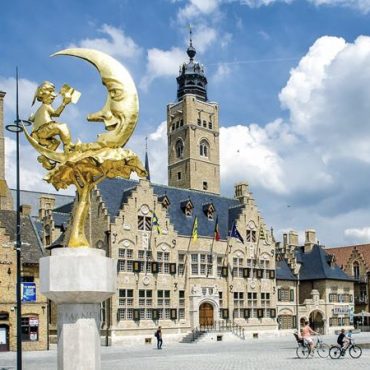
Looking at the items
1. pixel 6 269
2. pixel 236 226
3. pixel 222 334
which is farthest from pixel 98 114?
pixel 236 226

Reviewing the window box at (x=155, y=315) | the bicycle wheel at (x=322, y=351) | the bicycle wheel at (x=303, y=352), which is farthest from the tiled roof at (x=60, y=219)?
the bicycle wheel at (x=303, y=352)

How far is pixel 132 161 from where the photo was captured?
601 inches

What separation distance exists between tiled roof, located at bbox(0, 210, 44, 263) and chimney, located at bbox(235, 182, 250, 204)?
2683 cm

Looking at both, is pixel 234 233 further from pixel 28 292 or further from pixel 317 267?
pixel 28 292

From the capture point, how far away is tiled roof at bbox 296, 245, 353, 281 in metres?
76.2

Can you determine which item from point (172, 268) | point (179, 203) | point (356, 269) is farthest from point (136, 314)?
point (356, 269)

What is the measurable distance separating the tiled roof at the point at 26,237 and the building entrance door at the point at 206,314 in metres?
18.9

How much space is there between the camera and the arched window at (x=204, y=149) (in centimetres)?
10331

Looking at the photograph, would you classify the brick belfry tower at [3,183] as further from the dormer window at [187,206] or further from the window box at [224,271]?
the window box at [224,271]

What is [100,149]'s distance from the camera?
49.4 ft

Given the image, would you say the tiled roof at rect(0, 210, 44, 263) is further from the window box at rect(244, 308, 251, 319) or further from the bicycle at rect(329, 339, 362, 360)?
the window box at rect(244, 308, 251, 319)

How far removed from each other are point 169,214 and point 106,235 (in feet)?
29.9

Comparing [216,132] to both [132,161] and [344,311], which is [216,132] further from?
[132,161]

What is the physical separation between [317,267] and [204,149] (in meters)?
33.6
